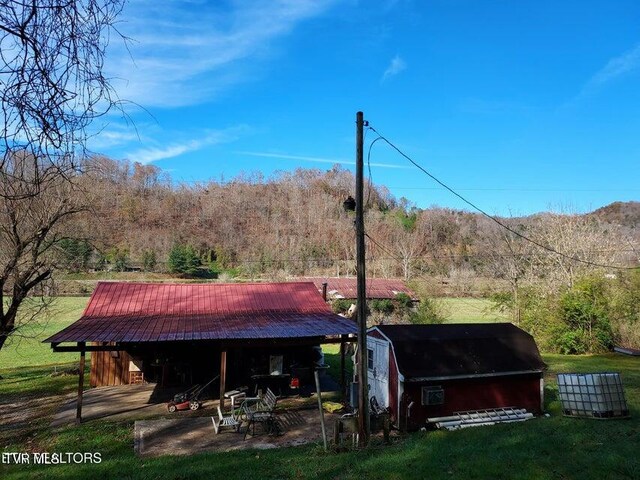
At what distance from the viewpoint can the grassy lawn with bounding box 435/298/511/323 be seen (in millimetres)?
34575

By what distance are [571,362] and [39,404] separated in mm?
22764

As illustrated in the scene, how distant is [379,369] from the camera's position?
13422 millimetres

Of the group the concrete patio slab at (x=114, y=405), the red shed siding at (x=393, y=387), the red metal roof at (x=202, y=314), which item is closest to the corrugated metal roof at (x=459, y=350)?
the red shed siding at (x=393, y=387)

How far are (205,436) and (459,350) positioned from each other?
7462 millimetres

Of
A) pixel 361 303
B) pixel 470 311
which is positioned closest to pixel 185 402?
pixel 361 303

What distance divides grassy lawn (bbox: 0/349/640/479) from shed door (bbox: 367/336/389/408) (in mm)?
1745

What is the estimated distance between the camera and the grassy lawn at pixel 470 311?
1361 inches

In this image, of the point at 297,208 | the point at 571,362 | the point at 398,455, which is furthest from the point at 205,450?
the point at 297,208

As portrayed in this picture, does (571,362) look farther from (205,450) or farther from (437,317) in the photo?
(205,450)

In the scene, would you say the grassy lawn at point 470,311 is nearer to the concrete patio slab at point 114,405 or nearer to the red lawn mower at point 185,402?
the red lawn mower at point 185,402

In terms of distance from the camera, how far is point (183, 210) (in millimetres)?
91062

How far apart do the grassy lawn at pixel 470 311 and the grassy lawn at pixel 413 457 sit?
2215 centimetres

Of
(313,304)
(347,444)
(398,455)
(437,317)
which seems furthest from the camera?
(437,317)

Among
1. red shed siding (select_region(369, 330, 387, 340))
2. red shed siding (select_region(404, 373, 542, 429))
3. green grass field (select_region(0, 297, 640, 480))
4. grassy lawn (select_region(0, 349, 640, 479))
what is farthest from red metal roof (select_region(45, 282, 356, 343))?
red shed siding (select_region(404, 373, 542, 429))
